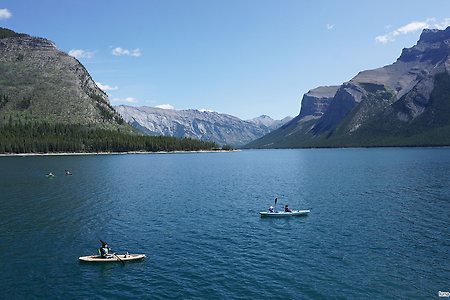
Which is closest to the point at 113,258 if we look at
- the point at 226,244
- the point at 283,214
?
the point at 226,244

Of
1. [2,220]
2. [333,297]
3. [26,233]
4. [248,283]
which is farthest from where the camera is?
[2,220]

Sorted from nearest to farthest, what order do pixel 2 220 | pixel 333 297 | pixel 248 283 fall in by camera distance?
pixel 333 297
pixel 248 283
pixel 2 220

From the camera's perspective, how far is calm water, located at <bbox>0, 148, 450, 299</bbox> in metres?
43.9

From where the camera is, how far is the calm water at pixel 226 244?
43.9 meters

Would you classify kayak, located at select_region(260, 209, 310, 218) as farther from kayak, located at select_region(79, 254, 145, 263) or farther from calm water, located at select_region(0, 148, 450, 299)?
kayak, located at select_region(79, 254, 145, 263)

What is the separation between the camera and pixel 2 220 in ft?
251

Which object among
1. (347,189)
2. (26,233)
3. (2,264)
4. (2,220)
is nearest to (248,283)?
(2,264)

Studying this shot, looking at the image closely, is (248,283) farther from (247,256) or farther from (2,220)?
(2,220)

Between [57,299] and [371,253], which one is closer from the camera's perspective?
[57,299]

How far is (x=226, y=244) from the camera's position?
60469 millimetres

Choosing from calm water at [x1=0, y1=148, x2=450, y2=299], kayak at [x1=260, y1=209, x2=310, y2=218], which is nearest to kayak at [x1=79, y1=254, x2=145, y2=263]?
calm water at [x1=0, y1=148, x2=450, y2=299]

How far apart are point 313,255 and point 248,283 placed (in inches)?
552

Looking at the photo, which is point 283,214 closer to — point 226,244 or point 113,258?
point 226,244

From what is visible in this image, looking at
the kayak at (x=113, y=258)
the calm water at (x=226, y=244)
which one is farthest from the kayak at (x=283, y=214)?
the kayak at (x=113, y=258)
